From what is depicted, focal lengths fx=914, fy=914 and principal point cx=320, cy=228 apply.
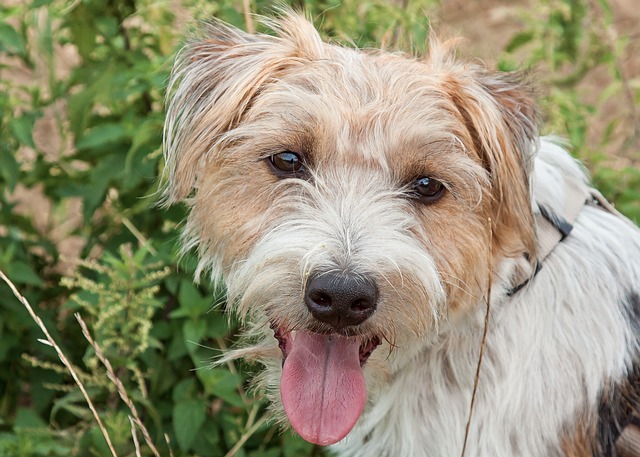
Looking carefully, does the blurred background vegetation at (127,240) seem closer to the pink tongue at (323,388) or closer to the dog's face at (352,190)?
the dog's face at (352,190)

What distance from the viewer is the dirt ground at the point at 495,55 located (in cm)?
609

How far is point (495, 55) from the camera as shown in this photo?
598 cm

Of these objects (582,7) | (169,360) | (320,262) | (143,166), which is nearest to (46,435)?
(169,360)

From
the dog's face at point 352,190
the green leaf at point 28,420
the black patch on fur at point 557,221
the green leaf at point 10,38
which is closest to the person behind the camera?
the dog's face at point 352,190

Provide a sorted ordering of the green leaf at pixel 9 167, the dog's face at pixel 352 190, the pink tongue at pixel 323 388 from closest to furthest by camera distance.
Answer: the dog's face at pixel 352 190
the pink tongue at pixel 323 388
the green leaf at pixel 9 167

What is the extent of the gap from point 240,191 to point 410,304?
28.3 inches

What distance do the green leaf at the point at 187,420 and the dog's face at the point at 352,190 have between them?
2.32 feet

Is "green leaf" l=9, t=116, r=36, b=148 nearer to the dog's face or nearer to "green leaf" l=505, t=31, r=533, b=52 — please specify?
the dog's face

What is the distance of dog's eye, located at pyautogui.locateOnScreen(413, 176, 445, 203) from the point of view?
3.09 meters

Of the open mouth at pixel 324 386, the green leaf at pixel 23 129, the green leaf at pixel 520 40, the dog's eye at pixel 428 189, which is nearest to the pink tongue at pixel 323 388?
the open mouth at pixel 324 386

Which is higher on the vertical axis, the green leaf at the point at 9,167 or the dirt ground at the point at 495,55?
the green leaf at the point at 9,167

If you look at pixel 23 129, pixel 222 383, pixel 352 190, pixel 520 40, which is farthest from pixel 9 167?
pixel 520 40

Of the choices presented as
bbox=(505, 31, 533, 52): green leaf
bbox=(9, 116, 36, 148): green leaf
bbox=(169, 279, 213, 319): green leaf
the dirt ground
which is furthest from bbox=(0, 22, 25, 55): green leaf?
bbox=(505, 31, 533, 52): green leaf

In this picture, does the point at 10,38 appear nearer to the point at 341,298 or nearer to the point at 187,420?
the point at 187,420
